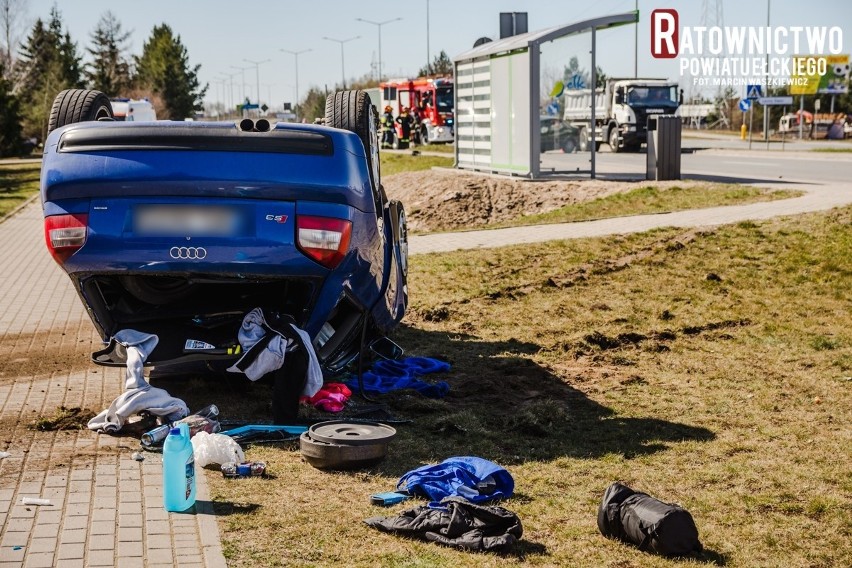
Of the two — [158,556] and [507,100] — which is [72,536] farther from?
[507,100]

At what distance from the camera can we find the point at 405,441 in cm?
652

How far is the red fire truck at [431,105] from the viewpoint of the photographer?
49125 millimetres

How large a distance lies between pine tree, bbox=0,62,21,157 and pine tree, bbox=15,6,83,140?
1631 mm

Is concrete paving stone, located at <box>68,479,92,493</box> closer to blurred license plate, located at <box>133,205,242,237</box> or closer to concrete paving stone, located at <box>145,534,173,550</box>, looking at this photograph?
concrete paving stone, located at <box>145,534,173,550</box>

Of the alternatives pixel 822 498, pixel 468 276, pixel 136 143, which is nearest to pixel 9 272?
pixel 468 276

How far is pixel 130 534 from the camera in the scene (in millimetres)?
4902

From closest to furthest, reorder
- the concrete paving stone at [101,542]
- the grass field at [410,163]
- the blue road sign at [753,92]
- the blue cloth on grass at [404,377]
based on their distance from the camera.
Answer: the concrete paving stone at [101,542], the blue cloth on grass at [404,377], the grass field at [410,163], the blue road sign at [753,92]

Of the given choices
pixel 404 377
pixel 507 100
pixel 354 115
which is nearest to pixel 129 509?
pixel 404 377

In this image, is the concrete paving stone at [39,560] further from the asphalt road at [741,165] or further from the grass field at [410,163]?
the grass field at [410,163]

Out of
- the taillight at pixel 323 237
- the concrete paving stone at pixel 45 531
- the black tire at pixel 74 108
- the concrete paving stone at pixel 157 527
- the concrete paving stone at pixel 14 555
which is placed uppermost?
the black tire at pixel 74 108

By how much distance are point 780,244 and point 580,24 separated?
33.1ft

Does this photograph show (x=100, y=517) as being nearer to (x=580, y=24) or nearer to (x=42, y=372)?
(x=42, y=372)

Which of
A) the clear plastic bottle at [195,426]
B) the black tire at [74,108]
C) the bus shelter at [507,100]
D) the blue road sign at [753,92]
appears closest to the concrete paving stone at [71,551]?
the clear plastic bottle at [195,426]

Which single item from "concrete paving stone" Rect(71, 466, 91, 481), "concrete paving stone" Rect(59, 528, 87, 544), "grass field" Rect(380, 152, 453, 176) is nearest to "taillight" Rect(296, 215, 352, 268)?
"concrete paving stone" Rect(71, 466, 91, 481)
